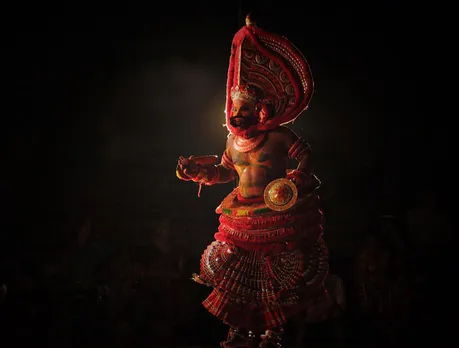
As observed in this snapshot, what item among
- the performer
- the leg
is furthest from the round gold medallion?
the leg

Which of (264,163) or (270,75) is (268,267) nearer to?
(264,163)

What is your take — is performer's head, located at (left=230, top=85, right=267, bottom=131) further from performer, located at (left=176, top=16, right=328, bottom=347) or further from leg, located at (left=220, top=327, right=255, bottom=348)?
leg, located at (left=220, top=327, right=255, bottom=348)

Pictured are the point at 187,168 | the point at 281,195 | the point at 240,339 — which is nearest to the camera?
the point at 281,195

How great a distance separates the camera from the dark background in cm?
244

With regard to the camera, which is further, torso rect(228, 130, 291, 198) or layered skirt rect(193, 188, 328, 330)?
torso rect(228, 130, 291, 198)

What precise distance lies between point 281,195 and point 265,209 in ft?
0.34

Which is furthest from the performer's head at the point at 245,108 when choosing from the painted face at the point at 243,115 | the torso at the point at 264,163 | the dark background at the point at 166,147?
the dark background at the point at 166,147

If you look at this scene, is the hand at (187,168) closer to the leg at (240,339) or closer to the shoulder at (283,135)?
the shoulder at (283,135)

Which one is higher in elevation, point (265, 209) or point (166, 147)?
point (166, 147)

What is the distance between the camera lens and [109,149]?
8.59 ft

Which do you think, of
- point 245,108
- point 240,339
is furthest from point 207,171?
point 240,339

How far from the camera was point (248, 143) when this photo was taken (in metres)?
2.06

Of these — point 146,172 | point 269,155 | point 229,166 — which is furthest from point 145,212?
point 269,155

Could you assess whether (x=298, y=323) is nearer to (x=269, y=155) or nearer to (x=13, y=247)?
(x=269, y=155)
